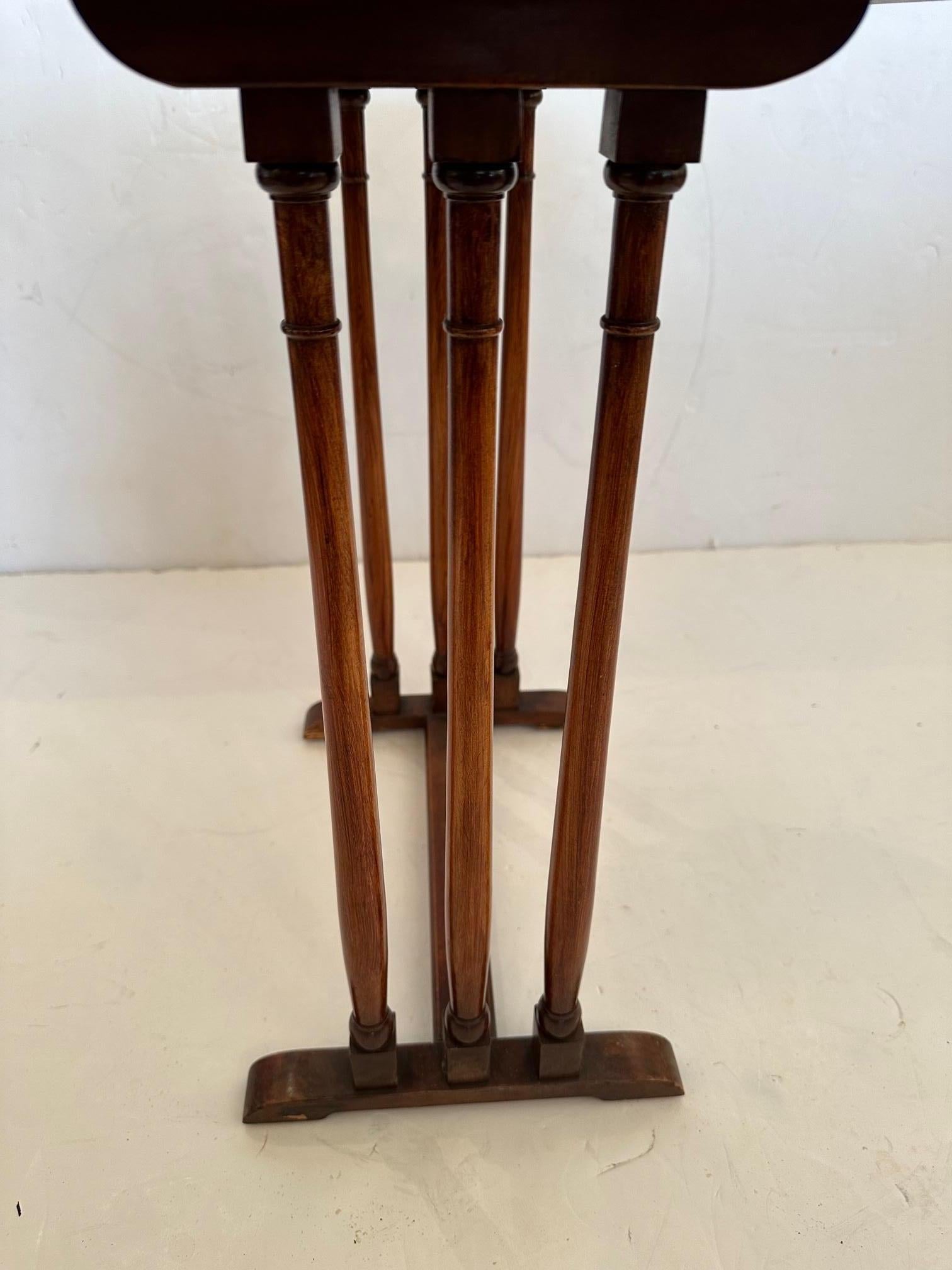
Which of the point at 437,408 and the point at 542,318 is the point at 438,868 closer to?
the point at 437,408

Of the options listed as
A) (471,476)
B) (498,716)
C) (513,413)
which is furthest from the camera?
(498,716)

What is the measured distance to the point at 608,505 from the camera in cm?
65

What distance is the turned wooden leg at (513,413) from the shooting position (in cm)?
114

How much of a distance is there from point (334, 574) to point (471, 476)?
0.38 ft

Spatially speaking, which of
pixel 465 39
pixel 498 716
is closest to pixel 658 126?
pixel 465 39

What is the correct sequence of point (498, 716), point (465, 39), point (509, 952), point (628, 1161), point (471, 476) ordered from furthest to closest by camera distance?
point (498, 716), point (509, 952), point (628, 1161), point (471, 476), point (465, 39)

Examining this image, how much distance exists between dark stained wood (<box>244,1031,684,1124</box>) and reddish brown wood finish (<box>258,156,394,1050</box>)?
61 mm

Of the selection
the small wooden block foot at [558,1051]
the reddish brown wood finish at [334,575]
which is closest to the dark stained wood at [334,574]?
the reddish brown wood finish at [334,575]

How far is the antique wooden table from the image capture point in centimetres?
50

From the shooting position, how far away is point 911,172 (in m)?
1.64

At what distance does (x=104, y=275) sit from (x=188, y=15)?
126 cm

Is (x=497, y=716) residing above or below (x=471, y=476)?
below

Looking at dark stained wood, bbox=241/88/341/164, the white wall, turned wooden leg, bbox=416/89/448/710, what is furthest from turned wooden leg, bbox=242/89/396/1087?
Answer: the white wall

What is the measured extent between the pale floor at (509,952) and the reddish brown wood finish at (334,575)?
6.5 inches
